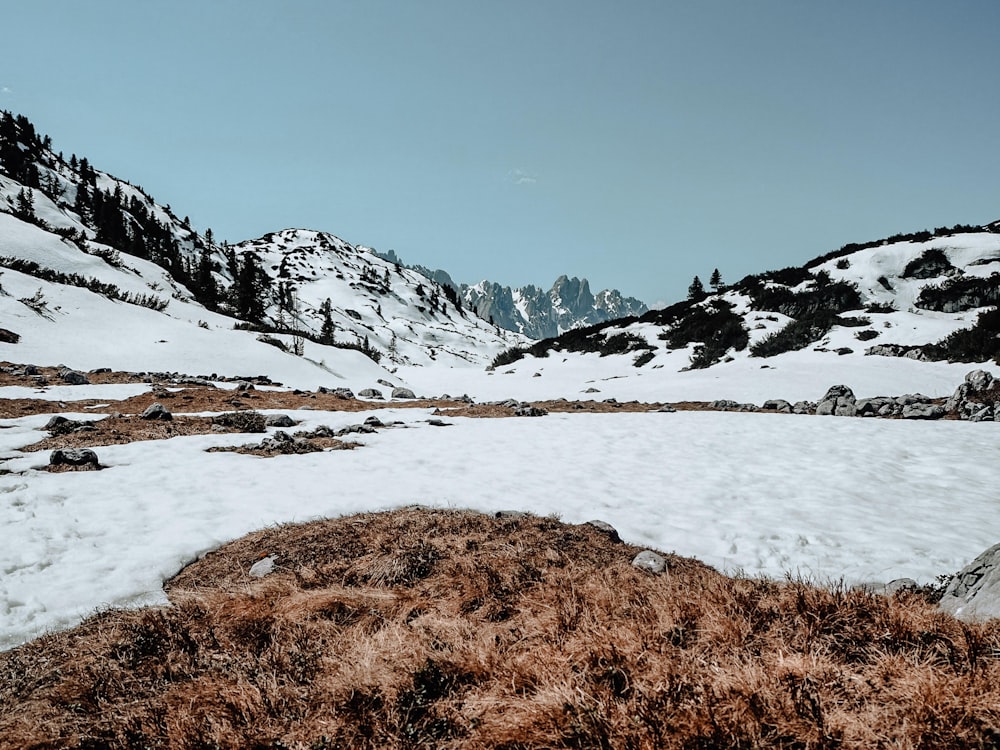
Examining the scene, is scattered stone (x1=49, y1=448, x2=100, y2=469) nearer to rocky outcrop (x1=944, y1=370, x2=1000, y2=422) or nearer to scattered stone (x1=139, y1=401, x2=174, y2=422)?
scattered stone (x1=139, y1=401, x2=174, y2=422)

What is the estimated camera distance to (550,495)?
8695 millimetres

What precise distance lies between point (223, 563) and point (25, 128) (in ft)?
402

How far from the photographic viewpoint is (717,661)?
2.89 metres

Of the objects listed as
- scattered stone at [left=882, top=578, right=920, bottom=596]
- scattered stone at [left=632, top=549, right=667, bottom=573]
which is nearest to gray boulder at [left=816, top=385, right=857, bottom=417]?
scattered stone at [left=882, top=578, right=920, bottom=596]

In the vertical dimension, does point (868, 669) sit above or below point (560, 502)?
above

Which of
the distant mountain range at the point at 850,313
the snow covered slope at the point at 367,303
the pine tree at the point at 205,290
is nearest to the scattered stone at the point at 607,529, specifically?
the distant mountain range at the point at 850,313

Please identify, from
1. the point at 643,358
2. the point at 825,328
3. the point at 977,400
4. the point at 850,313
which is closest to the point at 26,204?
the point at 643,358

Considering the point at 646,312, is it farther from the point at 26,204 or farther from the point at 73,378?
the point at 26,204

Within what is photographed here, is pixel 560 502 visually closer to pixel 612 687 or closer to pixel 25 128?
pixel 612 687

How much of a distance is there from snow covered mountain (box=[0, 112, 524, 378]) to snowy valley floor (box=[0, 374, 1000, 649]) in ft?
78.8

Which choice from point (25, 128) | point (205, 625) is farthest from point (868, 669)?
point (25, 128)

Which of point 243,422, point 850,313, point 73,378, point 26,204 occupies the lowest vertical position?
point 243,422

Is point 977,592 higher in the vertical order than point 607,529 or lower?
higher

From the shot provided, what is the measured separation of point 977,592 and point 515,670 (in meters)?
4.66
